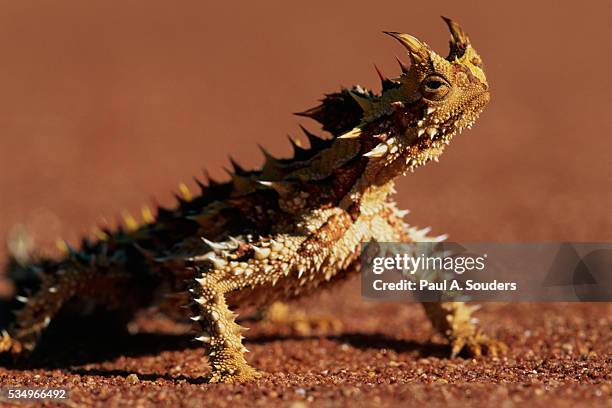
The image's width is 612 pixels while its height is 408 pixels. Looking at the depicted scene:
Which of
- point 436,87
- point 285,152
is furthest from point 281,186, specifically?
point 285,152

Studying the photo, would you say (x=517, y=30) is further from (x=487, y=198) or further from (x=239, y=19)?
(x=487, y=198)

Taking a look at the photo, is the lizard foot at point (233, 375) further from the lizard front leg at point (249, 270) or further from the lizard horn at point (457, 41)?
the lizard horn at point (457, 41)

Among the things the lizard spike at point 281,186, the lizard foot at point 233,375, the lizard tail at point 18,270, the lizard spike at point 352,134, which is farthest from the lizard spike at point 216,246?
the lizard tail at point 18,270

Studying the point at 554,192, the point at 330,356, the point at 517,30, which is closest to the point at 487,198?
the point at 554,192

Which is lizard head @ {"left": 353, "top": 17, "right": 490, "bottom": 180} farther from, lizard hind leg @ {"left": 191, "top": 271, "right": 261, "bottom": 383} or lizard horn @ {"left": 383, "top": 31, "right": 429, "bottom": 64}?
lizard hind leg @ {"left": 191, "top": 271, "right": 261, "bottom": 383}

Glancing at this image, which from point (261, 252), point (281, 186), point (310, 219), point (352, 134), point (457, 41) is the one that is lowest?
point (261, 252)

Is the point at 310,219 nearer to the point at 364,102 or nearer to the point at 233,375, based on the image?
the point at 364,102

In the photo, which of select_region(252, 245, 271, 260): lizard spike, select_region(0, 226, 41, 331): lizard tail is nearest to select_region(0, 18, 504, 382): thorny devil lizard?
select_region(252, 245, 271, 260): lizard spike
